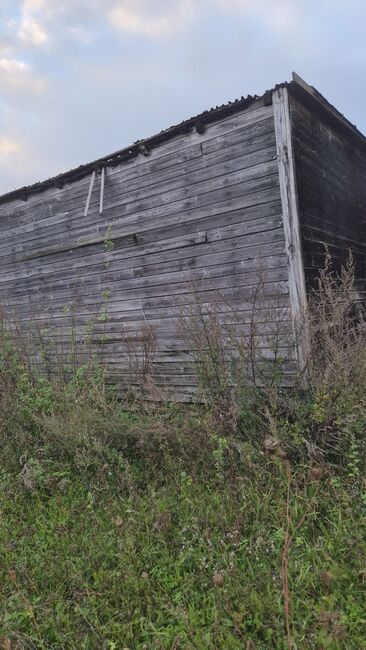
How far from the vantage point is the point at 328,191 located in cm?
555

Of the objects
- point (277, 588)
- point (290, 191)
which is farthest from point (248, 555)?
point (290, 191)

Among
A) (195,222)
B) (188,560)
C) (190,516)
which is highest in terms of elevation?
(195,222)

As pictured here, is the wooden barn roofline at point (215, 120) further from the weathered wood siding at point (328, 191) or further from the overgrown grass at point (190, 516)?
the overgrown grass at point (190, 516)

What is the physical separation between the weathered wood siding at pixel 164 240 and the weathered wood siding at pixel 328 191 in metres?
0.38

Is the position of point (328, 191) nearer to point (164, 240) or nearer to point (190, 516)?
point (164, 240)

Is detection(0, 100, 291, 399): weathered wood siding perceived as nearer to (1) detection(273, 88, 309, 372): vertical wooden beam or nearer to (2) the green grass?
(1) detection(273, 88, 309, 372): vertical wooden beam

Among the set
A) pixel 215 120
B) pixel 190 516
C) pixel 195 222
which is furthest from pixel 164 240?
pixel 190 516

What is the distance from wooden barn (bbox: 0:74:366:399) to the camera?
474cm

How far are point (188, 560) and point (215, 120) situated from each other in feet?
16.4

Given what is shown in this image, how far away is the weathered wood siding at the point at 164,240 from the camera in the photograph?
16.1ft

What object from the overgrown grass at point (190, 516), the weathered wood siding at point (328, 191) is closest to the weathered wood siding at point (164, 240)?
the weathered wood siding at point (328, 191)

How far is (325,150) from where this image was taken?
554cm

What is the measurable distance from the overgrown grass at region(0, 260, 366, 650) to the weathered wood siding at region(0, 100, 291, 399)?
3.74ft

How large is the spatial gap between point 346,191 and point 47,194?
5248 millimetres
